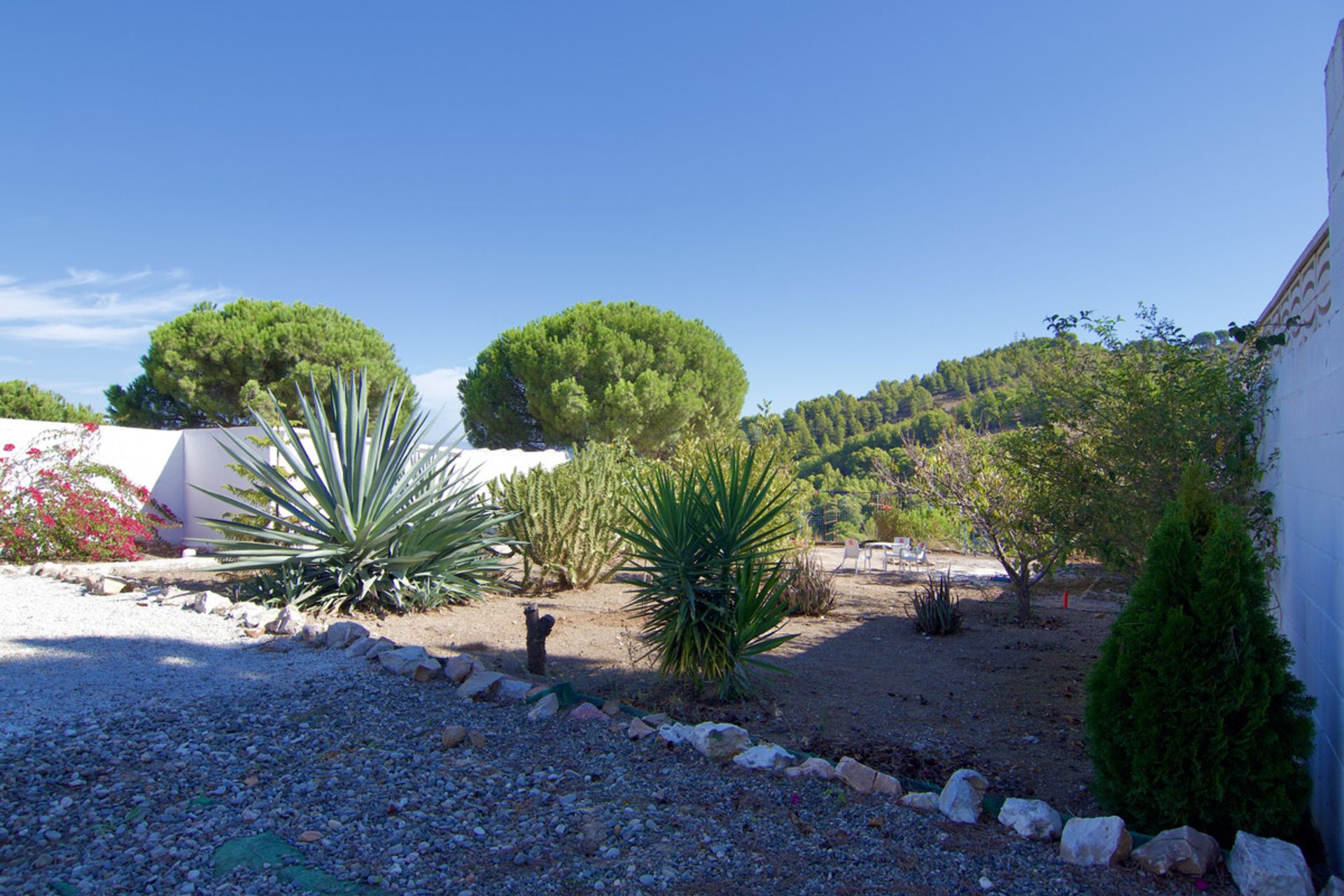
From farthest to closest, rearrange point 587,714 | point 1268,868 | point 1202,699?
point 587,714
point 1202,699
point 1268,868

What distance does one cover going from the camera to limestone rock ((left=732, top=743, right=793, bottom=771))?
310 centimetres

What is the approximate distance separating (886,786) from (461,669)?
97.9 inches

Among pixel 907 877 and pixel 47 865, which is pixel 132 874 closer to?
pixel 47 865

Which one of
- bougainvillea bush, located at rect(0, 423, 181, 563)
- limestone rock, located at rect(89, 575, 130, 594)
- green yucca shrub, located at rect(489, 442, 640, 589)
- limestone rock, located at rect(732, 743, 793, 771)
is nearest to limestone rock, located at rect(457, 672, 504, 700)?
limestone rock, located at rect(732, 743, 793, 771)

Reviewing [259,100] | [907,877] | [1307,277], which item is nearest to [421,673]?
[907,877]

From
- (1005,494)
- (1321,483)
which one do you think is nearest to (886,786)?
(1321,483)

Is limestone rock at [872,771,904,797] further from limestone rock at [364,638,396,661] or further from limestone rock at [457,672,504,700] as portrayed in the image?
limestone rock at [364,638,396,661]

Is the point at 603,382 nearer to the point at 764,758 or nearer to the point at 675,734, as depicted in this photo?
the point at 675,734

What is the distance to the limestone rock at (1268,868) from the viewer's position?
208 centimetres

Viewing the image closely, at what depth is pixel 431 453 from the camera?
24.8 ft

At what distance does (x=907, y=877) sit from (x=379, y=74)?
10.8 metres

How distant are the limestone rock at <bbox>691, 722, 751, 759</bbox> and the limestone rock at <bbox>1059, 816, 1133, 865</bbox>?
127 centimetres

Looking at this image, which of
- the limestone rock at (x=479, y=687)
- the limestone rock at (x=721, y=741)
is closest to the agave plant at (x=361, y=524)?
the limestone rock at (x=479, y=687)

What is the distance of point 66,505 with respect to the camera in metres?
10.1
